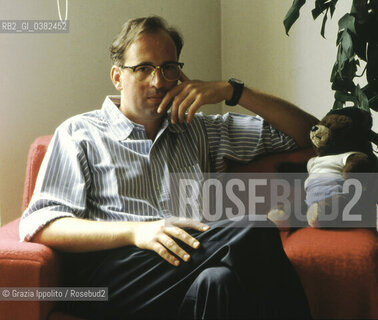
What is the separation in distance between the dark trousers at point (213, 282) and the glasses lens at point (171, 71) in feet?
1.70

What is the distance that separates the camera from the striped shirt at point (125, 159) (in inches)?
49.8

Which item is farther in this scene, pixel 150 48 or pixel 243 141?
pixel 243 141

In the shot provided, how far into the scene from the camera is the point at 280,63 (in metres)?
2.15

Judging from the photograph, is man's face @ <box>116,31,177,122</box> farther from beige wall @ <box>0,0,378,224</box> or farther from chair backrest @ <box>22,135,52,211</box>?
beige wall @ <box>0,0,378,224</box>

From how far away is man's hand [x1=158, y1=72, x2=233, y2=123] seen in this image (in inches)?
55.4

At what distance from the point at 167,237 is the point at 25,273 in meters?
0.30

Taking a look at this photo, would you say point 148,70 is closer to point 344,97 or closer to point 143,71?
point 143,71

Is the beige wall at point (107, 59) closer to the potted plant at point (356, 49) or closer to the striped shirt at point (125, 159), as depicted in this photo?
the striped shirt at point (125, 159)

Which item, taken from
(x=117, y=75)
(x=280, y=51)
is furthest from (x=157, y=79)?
(x=280, y=51)

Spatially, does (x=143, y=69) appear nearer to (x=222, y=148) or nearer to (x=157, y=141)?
(x=157, y=141)

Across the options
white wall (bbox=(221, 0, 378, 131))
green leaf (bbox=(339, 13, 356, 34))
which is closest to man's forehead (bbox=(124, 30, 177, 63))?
green leaf (bbox=(339, 13, 356, 34))

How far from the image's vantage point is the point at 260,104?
58.7 inches

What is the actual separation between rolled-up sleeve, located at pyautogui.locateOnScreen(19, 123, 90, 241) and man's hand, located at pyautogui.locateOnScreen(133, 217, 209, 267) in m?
0.20

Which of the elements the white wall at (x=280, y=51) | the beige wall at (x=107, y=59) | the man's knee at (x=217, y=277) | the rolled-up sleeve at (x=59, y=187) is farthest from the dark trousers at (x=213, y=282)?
the white wall at (x=280, y=51)
